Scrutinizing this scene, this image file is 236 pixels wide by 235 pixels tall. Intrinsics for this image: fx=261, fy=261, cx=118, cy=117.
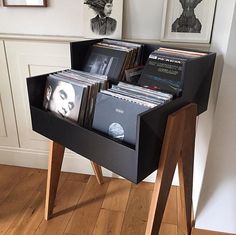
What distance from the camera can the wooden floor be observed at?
130 cm

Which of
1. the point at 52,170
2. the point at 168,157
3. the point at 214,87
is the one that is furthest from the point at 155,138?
the point at 52,170

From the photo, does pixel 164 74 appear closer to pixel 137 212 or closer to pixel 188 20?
pixel 188 20

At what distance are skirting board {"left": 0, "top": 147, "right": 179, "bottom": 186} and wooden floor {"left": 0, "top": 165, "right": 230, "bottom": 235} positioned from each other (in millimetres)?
35

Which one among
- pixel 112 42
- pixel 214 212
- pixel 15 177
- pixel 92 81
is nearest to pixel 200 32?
pixel 112 42

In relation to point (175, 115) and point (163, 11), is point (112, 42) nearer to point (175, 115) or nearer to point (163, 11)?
point (163, 11)

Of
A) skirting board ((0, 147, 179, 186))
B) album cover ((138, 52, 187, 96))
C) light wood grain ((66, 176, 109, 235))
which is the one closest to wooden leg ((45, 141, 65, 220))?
light wood grain ((66, 176, 109, 235))

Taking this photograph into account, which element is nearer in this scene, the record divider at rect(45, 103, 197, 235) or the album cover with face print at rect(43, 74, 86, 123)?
the record divider at rect(45, 103, 197, 235)

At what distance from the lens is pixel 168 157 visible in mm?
836

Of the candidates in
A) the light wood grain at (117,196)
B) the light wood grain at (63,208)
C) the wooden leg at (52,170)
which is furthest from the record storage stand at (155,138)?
the light wood grain at (63,208)

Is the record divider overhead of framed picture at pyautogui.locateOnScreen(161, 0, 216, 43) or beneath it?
beneath

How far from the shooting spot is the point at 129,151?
2.51 ft

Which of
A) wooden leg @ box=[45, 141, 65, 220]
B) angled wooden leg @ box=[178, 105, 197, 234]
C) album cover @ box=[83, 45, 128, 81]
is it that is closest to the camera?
angled wooden leg @ box=[178, 105, 197, 234]

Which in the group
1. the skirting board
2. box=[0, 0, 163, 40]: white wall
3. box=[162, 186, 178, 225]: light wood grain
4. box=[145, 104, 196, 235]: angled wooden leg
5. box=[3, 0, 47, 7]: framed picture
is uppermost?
box=[3, 0, 47, 7]: framed picture

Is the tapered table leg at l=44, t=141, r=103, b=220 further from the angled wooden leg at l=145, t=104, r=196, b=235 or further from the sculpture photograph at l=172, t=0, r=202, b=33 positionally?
the sculpture photograph at l=172, t=0, r=202, b=33
